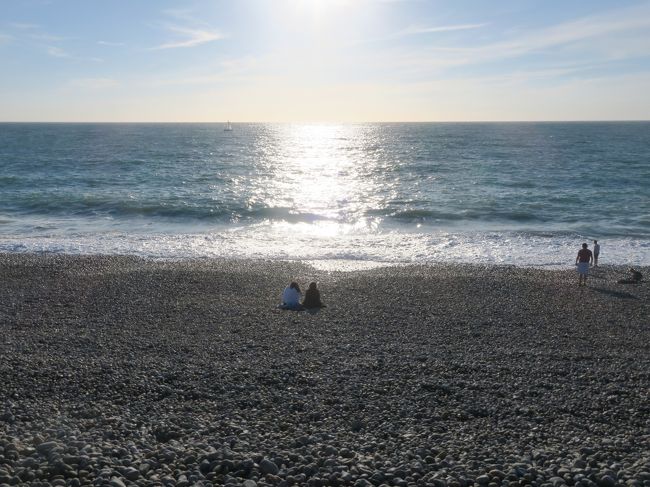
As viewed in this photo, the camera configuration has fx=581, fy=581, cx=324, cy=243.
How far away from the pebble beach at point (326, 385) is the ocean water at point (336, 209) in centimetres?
741

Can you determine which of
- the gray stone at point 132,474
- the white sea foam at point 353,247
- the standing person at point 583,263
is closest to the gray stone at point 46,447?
the gray stone at point 132,474

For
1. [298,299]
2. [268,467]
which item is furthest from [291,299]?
[268,467]

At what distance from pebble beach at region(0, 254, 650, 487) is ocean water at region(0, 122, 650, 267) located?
7414 millimetres

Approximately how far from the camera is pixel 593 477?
24.2 feet

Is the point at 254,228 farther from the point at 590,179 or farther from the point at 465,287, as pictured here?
the point at 590,179

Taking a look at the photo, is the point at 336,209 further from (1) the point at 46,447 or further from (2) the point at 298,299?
(1) the point at 46,447

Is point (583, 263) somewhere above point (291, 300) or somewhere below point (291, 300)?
above

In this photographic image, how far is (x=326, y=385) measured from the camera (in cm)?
1041

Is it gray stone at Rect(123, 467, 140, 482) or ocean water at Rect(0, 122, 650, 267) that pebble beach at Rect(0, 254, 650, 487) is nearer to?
gray stone at Rect(123, 467, 140, 482)

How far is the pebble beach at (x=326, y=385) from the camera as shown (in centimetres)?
757

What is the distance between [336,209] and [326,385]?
26.2 m

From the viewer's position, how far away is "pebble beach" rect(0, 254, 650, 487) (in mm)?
7574

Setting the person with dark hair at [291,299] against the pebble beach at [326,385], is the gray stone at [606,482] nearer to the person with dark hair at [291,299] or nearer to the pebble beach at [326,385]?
the pebble beach at [326,385]

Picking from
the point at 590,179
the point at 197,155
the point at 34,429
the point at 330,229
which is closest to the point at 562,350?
the point at 34,429
